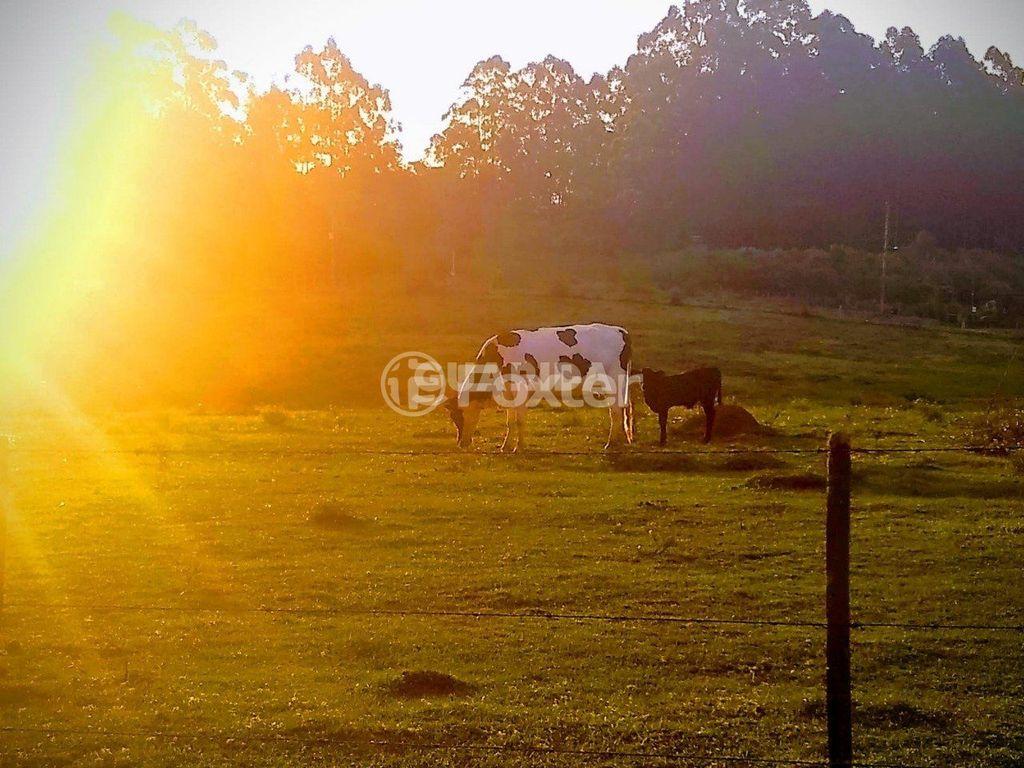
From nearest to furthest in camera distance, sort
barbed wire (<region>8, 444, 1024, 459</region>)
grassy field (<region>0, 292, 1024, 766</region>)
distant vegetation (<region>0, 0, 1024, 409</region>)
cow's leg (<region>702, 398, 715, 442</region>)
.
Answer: grassy field (<region>0, 292, 1024, 766</region>) → barbed wire (<region>8, 444, 1024, 459</region>) → cow's leg (<region>702, 398, 715, 442</region>) → distant vegetation (<region>0, 0, 1024, 409</region>)

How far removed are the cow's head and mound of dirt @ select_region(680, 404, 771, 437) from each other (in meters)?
4.45

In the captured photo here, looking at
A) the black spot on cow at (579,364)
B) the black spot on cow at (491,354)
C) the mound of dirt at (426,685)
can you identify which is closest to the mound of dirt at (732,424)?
the black spot on cow at (579,364)

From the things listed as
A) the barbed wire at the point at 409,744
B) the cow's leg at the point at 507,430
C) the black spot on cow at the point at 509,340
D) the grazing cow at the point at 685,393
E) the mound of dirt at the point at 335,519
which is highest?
the black spot on cow at the point at 509,340

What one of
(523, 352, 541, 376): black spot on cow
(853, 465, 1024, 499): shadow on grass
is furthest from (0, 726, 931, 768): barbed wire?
(523, 352, 541, 376): black spot on cow

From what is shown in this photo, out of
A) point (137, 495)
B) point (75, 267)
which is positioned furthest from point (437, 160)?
point (137, 495)

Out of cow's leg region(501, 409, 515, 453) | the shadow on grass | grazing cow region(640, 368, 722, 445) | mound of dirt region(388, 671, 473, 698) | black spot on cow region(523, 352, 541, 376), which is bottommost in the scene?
mound of dirt region(388, 671, 473, 698)

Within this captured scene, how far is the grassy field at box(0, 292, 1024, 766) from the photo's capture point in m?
7.30

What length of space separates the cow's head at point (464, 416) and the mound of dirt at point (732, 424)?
4450 millimetres

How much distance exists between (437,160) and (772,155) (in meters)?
22.7

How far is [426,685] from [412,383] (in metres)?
24.8

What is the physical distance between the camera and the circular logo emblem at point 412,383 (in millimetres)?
28109

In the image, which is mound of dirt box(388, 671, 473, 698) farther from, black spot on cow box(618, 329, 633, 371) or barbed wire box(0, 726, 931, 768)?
black spot on cow box(618, 329, 633, 371)
